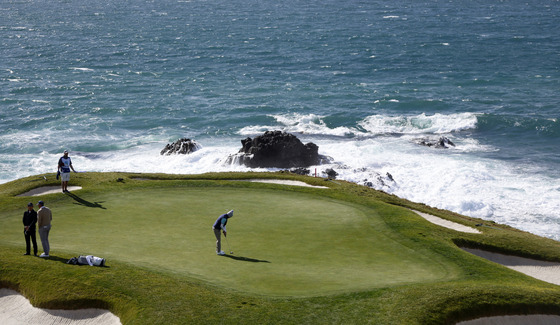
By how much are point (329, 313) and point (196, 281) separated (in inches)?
213

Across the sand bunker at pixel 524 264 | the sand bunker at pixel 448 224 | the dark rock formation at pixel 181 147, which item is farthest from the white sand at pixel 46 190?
the dark rock formation at pixel 181 147

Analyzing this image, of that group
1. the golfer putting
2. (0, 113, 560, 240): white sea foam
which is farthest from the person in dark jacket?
(0, 113, 560, 240): white sea foam

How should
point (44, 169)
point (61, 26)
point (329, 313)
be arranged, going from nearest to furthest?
1. point (329, 313)
2. point (44, 169)
3. point (61, 26)

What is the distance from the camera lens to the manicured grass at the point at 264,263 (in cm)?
2186

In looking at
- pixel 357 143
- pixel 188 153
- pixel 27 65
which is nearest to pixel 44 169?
pixel 188 153

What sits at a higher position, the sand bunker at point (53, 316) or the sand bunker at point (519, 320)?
the sand bunker at point (53, 316)

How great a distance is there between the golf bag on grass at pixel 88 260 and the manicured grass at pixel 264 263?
1.28ft

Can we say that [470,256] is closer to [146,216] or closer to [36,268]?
[146,216]

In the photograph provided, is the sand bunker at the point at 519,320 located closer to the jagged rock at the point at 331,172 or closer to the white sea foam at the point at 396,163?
the white sea foam at the point at 396,163

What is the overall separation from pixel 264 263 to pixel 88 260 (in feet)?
23.5

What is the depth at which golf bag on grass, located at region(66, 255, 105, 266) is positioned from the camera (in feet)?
80.1

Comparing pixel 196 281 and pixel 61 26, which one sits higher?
pixel 61 26

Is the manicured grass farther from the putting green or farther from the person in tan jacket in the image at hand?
the person in tan jacket

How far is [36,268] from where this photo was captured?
24406 millimetres
